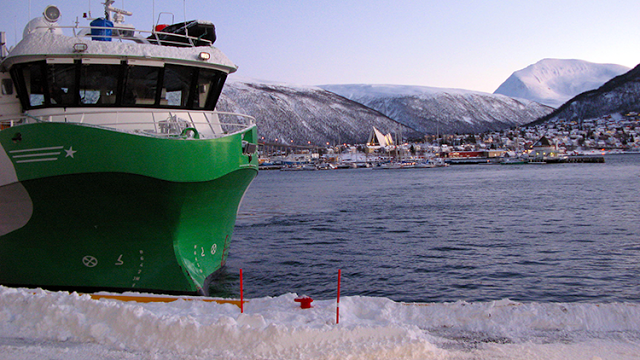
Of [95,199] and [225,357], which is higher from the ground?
[95,199]

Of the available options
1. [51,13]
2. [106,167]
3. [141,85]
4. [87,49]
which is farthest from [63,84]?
[106,167]

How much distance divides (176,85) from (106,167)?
349 cm

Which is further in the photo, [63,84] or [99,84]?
[99,84]

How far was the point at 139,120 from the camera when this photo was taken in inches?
514

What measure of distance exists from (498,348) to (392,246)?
17.1m

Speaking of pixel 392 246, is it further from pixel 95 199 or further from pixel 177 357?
pixel 177 357

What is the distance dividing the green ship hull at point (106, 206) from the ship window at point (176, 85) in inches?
76.2

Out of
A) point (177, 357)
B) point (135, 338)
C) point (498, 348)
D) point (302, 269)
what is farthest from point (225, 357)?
point (302, 269)

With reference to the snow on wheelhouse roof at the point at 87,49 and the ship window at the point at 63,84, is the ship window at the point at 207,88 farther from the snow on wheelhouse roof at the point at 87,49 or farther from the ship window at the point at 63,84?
the ship window at the point at 63,84

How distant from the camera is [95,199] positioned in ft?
37.3

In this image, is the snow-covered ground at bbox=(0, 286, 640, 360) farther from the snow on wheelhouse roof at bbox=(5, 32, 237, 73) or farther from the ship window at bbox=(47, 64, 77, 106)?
the snow on wheelhouse roof at bbox=(5, 32, 237, 73)

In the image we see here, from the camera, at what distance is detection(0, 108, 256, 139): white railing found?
11765mm

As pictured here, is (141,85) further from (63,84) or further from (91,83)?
(63,84)

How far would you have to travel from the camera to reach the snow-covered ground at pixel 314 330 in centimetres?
788
